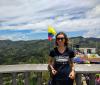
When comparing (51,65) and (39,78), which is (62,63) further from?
(39,78)

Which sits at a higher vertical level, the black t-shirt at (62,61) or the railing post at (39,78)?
the black t-shirt at (62,61)

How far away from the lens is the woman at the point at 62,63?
17.0 ft

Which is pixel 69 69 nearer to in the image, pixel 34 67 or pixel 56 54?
pixel 56 54

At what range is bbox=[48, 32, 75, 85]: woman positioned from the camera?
17.0ft

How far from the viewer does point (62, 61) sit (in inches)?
207

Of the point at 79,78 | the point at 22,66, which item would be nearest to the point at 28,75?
the point at 22,66

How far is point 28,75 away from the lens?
630 centimetres

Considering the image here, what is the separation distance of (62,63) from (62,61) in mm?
35

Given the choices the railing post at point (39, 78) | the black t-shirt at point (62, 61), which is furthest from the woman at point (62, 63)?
the railing post at point (39, 78)

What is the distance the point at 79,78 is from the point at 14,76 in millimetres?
1277

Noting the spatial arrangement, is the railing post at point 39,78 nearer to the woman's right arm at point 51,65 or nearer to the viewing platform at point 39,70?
the viewing platform at point 39,70

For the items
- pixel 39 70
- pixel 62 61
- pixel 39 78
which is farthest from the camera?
pixel 39 78

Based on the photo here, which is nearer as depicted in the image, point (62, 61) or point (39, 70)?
point (62, 61)

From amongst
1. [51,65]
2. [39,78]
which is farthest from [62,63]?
[39,78]
